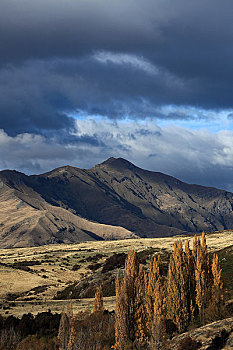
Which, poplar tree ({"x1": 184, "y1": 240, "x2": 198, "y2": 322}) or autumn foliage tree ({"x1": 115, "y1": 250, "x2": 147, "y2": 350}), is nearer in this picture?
autumn foliage tree ({"x1": 115, "y1": 250, "x2": 147, "y2": 350})

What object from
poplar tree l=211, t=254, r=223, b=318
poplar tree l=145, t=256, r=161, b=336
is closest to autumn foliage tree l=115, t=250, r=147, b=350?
poplar tree l=145, t=256, r=161, b=336

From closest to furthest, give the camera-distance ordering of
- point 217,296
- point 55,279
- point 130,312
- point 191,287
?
point 130,312 < point 217,296 < point 191,287 < point 55,279

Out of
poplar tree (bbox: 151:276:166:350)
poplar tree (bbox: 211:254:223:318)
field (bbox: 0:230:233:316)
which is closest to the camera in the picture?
poplar tree (bbox: 151:276:166:350)

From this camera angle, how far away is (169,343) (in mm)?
34812

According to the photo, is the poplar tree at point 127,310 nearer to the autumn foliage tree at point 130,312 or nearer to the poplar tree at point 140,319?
the autumn foliage tree at point 130,312

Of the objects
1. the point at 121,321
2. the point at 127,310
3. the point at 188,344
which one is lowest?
the point at 188,344

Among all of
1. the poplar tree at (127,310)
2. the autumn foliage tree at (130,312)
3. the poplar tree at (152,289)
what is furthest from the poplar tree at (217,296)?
the poplar tree at (127,310)

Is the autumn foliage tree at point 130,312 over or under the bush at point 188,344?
over

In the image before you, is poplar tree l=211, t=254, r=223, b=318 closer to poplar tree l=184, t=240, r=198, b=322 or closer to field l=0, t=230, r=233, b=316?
poplar tree l=184, t=240, r=198, b=322

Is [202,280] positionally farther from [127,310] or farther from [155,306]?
[127,310]

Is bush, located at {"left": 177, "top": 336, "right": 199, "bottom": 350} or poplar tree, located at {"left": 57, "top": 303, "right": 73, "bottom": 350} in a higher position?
poplar tree, located at {"left": 57, "top": 303, "right": 73, "bottom": 350}

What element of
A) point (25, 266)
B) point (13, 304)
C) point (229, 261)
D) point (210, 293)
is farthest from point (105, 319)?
point (25, 266)

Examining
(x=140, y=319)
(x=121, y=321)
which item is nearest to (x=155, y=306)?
(x=140, y=319)

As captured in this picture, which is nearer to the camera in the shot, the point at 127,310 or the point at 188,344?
the point at 188,344
